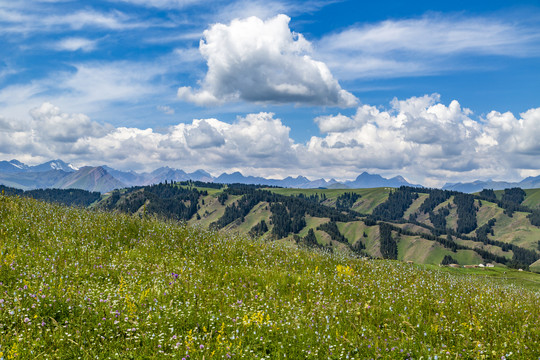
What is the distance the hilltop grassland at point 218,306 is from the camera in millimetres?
6367

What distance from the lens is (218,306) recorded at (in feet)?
26.6

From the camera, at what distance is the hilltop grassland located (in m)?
6.37

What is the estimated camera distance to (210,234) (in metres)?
15.1

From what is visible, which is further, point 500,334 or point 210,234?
point 210,234

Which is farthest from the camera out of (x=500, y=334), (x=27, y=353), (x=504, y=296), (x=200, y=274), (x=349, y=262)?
(x=349, y=262)

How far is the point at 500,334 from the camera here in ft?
24.3

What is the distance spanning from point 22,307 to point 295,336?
5623 millimetres

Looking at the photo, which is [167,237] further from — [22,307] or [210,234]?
[22,307]

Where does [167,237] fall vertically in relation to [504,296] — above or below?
above

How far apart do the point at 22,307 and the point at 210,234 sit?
28.1ft

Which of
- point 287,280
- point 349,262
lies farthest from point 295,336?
point 349,262

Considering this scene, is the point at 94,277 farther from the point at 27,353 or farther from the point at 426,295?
the point at 426,295

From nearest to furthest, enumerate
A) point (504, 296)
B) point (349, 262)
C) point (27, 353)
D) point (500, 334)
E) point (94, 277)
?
point (27, 353), point (500, 334), point (94, 277), point (504, 296), point (349, 262)

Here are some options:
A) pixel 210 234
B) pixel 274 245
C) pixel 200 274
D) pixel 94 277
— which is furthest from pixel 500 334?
pixel 210 234
